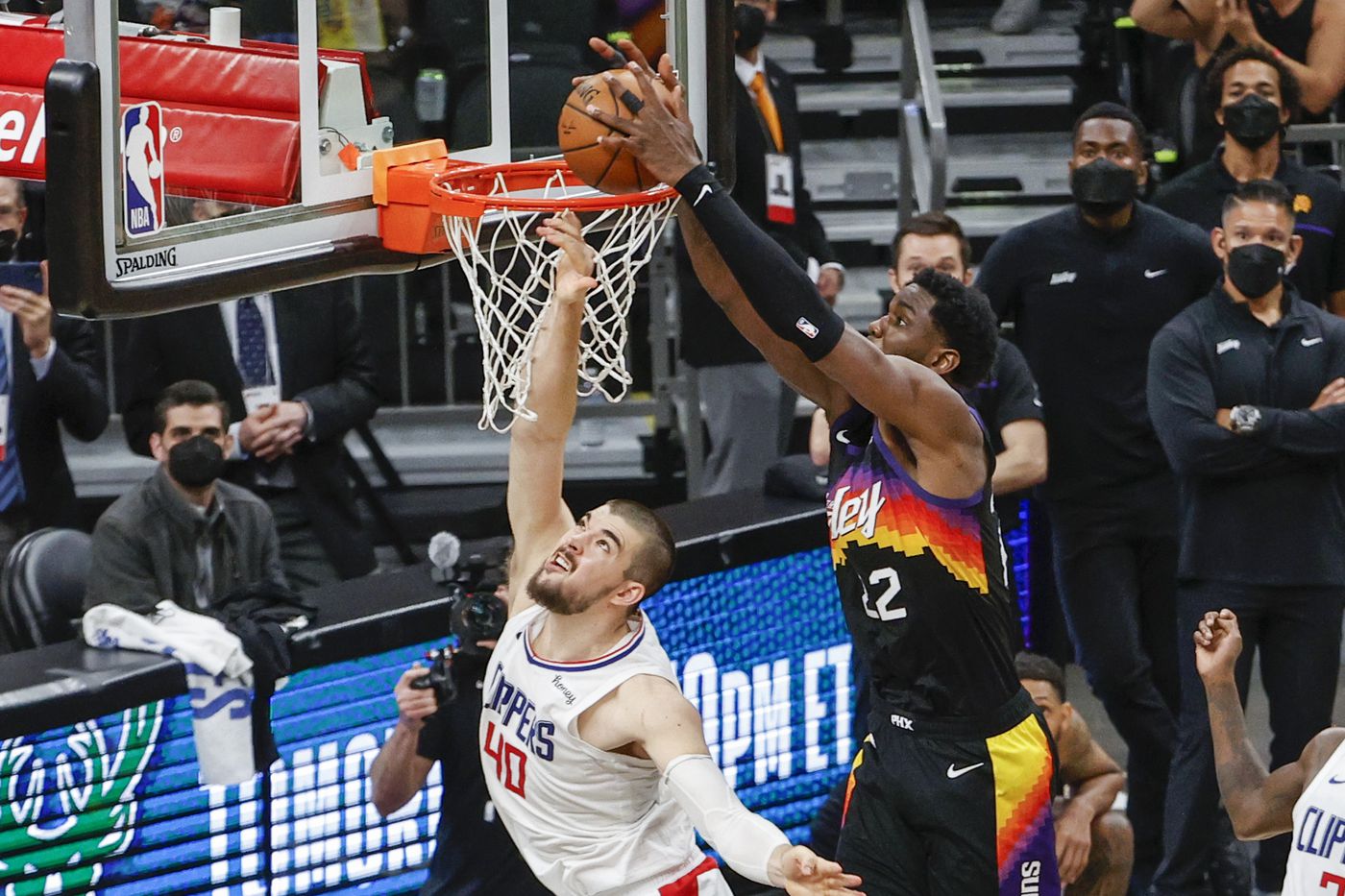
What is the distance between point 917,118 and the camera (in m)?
9.59

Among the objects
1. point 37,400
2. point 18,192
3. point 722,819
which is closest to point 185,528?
point 37,400

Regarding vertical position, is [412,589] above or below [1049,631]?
above

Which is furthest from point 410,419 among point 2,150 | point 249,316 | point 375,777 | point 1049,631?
point 2,150

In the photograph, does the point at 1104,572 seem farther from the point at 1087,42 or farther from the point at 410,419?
the point at 1087,42

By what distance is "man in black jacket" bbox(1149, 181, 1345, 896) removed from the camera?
694 centimetres

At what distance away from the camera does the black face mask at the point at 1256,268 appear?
7020 mm

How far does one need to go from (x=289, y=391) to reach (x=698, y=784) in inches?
132

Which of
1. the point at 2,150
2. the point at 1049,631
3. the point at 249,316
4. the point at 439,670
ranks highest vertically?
the point at 2,150

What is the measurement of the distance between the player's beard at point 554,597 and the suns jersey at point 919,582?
0.65 meters

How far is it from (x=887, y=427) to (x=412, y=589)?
1996 millimetres

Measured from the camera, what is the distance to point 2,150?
A: 5426 millimetres

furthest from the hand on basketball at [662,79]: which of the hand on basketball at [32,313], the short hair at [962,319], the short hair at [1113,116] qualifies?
the short hair at [1113,116]

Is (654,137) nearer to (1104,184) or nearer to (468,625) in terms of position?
(468,625)

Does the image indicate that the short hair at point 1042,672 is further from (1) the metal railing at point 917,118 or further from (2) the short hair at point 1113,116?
(1) the metal railing at point 917,118
